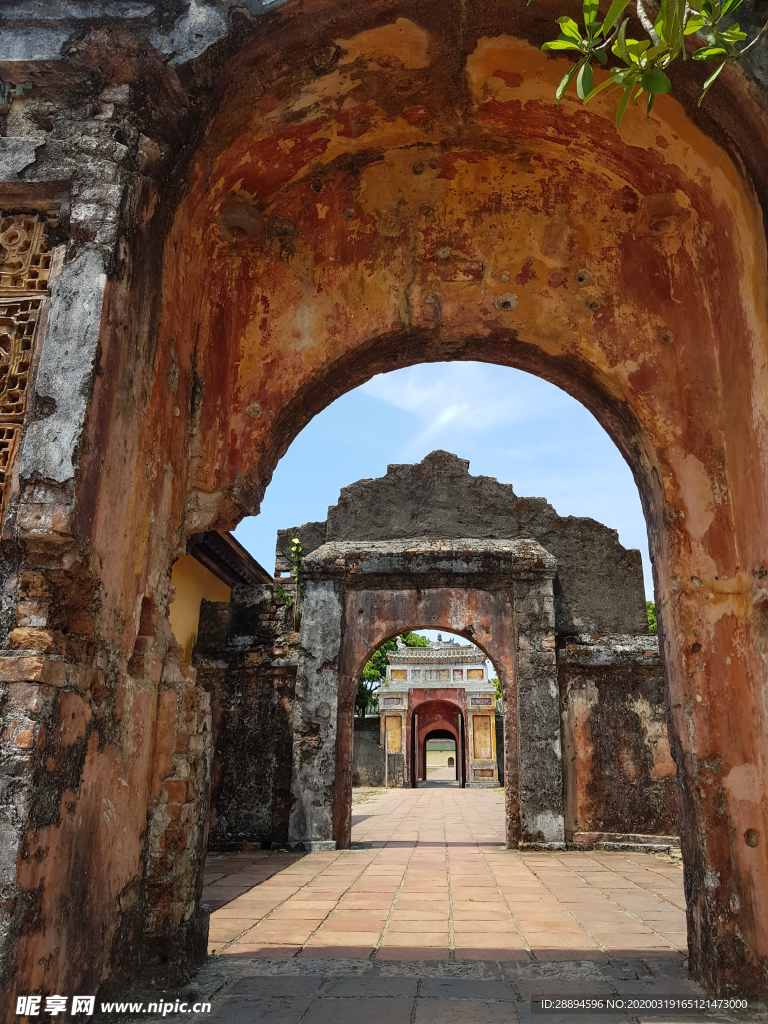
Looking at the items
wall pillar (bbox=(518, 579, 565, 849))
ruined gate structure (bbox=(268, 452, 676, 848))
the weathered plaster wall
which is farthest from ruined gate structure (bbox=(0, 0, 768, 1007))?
the weathered plaster wall

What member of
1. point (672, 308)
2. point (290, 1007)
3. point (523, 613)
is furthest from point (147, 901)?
point (523, 613)

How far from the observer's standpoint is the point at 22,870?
215 centimetres

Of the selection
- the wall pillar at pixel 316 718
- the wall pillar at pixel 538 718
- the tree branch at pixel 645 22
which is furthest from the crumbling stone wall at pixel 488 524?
the tree branch at pixel 645 22

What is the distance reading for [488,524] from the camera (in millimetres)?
10625

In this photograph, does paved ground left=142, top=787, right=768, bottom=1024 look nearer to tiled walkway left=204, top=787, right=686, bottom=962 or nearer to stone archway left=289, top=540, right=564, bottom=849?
tiled walkway left=204, top=787, right=686, bottom=962

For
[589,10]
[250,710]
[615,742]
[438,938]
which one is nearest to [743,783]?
[438,938]

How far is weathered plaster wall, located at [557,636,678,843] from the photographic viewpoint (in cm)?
880

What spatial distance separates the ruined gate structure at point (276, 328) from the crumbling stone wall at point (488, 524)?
6.46 metres

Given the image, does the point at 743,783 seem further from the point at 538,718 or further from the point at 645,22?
the point at 538,718

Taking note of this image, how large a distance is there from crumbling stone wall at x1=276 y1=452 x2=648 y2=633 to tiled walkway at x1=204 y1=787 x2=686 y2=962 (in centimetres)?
340

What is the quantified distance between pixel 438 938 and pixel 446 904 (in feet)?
3.79

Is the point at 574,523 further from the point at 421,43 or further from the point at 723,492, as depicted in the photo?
the point at 421,43

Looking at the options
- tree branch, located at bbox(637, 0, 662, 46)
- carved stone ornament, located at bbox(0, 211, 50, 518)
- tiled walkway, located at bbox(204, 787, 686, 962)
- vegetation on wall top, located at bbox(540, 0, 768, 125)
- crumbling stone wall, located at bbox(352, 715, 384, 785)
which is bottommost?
tiled walkway, located at bbox(204, 787, 686, 962)

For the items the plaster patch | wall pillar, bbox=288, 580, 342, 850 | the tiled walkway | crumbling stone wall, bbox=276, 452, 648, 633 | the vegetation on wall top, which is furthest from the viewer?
crumbling stone wall, bbox=276, 452, 648, 633
